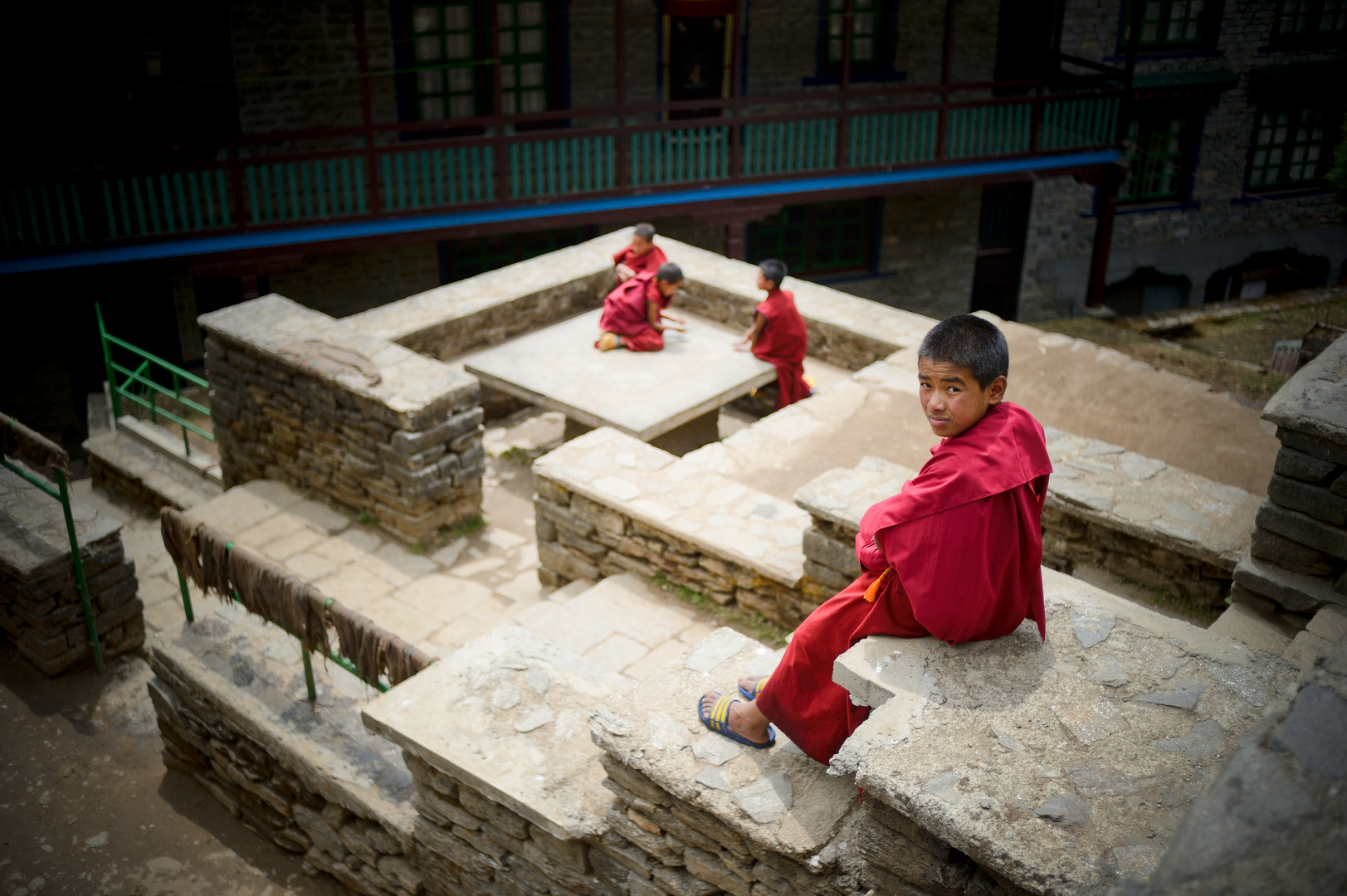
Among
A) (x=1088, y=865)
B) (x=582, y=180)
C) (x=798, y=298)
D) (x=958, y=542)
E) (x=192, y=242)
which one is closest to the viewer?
(x=1088, y=865)

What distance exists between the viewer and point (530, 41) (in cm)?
1346

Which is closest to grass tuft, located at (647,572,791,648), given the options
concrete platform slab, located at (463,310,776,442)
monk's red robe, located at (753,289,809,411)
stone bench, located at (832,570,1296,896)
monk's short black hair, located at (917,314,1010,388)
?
concrete platform slab, located at (463,310,776,442)

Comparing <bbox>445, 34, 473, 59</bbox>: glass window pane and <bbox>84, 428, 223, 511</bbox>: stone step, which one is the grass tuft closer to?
<bbox>84, 428, 223, 511</bbox>: stone step

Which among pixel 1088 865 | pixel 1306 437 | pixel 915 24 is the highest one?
pixel 915 24

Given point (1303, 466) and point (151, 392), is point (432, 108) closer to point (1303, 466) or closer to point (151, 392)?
point (151, 392)

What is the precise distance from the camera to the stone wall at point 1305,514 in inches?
157

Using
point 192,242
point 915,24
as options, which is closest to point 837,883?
point 192,242

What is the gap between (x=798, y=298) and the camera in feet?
31.8

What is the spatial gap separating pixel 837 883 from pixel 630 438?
410cm

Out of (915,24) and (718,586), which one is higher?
(915,24)

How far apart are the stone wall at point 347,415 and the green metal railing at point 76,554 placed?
65.0 inches

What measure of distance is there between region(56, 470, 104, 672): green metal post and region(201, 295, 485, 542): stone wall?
1.70 metres

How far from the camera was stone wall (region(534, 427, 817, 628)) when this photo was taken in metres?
5.83

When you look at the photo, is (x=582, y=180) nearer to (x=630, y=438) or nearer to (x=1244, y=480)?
(x=630, y=438)
